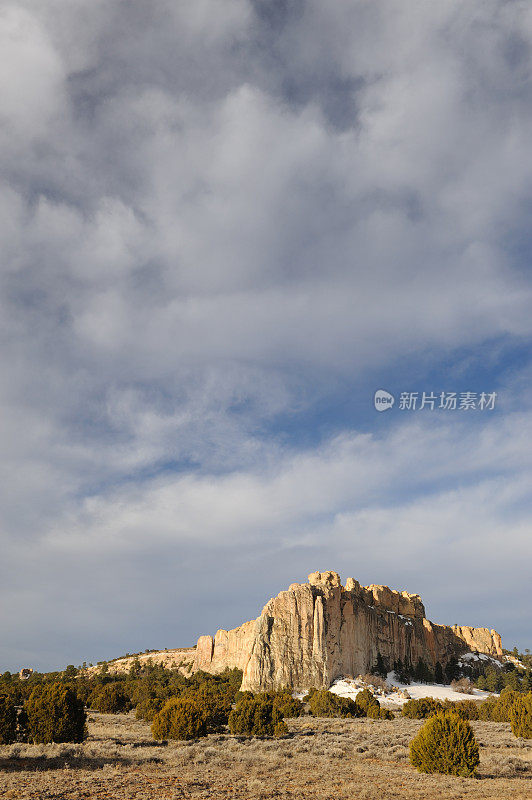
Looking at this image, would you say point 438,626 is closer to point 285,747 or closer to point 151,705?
point 151,705

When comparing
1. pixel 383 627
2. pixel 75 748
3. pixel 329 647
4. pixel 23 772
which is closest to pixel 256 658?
pixel 329 647

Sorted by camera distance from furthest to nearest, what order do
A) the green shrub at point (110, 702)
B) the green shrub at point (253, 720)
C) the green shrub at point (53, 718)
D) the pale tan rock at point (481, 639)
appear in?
the pale tan rock at point (481, 639) < the green shrub at point (110, 702) < the green shrub at point (253, 720) < the green shrub at point (53, 718)

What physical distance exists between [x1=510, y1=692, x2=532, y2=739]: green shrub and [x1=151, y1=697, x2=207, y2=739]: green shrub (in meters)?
20.6

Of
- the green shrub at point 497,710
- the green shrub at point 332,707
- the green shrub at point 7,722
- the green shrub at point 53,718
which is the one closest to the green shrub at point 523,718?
the green shrub at point 497,710

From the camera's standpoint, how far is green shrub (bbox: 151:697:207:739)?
97.8 ft

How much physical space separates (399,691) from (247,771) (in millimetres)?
71291

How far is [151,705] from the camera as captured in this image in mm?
44906

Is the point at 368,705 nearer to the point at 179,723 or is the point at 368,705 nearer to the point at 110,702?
the point at 110,702

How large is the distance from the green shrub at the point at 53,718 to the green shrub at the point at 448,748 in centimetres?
1694

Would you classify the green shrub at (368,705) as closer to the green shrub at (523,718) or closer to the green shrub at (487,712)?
the green shrub at (487,712)

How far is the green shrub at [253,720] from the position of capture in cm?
3331

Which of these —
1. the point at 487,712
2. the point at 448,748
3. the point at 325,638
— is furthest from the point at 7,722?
the point at 325,638

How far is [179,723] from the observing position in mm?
30016

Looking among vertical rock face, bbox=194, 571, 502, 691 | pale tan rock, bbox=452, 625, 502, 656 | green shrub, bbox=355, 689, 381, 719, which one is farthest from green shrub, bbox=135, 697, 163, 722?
pale tan rock, bbox=452, 625, 502, 656
